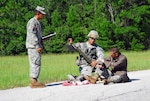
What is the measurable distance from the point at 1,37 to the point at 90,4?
42.3 feet

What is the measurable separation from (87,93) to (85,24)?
160ft

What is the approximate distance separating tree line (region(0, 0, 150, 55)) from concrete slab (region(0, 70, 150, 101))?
4308 cm

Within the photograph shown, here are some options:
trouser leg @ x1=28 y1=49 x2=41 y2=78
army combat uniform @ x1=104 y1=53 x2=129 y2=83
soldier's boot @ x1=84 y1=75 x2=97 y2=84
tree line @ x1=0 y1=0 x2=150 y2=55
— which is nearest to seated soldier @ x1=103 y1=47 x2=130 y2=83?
army combat uniform @ x1=104 y1=53 x2=129 y2=83

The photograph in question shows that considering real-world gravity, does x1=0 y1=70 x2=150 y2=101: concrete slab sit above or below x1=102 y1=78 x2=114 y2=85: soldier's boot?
above

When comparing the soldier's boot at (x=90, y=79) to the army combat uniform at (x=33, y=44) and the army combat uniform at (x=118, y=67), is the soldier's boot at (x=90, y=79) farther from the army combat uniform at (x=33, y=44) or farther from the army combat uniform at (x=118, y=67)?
the army combat uniform at (x=33, y=44)

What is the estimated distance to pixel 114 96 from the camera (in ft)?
31.6

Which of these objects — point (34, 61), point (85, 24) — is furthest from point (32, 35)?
point (85, 24)

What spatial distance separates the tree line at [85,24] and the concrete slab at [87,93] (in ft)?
141

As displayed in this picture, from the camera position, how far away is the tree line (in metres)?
55.3

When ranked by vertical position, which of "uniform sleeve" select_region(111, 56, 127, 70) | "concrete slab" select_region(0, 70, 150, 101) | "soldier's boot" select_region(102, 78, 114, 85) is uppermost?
"uniform sleeve" select_region(111, 56, 127, 70)

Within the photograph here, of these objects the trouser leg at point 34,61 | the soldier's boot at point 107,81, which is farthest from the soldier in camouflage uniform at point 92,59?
the trouser leg at point 34,61

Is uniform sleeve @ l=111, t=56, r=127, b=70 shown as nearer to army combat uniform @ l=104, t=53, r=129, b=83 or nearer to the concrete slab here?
army combat uniform @ l=104, t=53, r=129, b=83

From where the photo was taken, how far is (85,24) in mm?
58438

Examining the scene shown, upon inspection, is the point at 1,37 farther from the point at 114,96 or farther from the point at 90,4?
the point at 114,96
